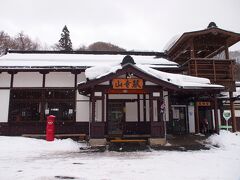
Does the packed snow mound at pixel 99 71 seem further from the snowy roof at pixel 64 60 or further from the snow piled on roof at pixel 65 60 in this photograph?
the snow piled on roof at pixel 65 60

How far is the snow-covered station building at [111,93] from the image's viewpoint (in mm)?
12555

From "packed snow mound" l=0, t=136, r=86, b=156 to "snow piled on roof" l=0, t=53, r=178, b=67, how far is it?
210 inches

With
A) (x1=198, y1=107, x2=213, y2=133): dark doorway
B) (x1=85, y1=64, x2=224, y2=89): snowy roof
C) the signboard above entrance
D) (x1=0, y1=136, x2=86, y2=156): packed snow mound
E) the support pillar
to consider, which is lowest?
(x1=0, y1=136, x2=86, y2=156): packed snow mound

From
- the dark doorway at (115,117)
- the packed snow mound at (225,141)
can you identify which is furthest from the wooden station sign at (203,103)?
the dark doorway at (115,117)

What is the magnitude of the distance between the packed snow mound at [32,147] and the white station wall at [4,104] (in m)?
3.10

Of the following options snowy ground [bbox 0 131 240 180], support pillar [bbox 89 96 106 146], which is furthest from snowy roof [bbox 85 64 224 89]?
snowy ground [bbox 0 131 240 180]

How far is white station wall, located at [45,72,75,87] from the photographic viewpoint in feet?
49.8

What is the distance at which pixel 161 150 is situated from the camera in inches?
431

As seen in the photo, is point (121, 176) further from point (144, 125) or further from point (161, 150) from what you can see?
point (144, 125)

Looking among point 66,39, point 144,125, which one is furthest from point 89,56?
point 66,39

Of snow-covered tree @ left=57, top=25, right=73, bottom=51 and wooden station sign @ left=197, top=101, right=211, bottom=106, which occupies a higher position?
snow-covered tree @ left=57, top=25, right=73, bottom=51

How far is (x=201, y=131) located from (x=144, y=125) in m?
5.09

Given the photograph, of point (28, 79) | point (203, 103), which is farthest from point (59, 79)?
point (203, 103)

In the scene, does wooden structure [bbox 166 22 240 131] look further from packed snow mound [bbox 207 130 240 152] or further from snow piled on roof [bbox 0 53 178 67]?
packed snow mound [bbox 207 130 240 152]
